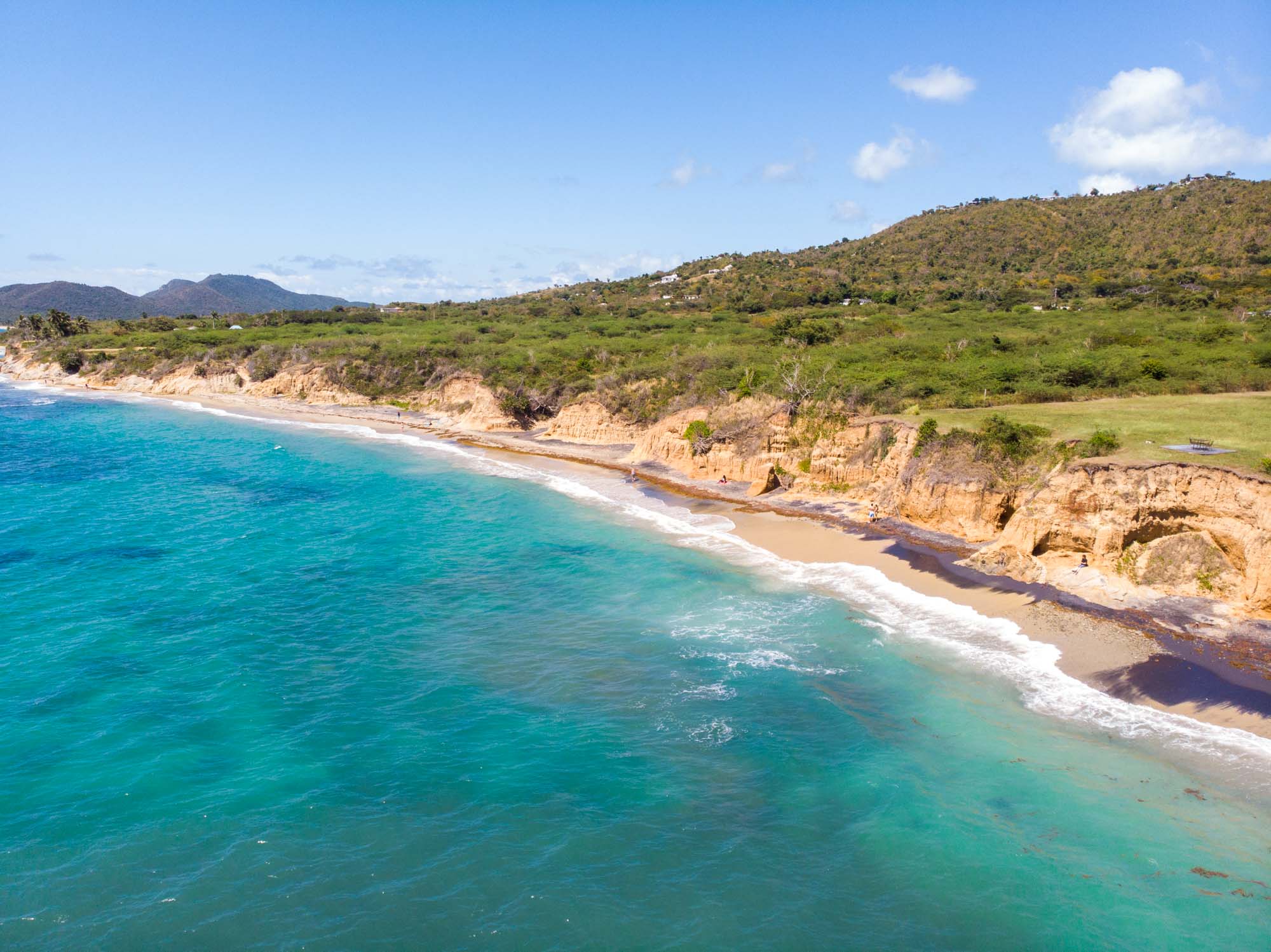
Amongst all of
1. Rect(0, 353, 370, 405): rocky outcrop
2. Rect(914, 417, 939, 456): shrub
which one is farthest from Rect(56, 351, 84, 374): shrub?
Rect(914, 417, 939, 456): shrub

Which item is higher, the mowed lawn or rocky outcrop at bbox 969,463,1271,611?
the mowed lawn

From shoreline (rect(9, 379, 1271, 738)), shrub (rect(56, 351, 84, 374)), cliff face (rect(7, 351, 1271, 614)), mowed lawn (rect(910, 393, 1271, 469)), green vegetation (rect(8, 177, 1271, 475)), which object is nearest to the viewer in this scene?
shoreline (rect(9, 379, 1271, 738))

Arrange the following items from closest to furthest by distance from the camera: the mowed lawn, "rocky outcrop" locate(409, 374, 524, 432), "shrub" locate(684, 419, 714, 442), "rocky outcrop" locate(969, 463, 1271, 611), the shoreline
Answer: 1. the shoreline
2. "rocky outcrop" locate(969, 463, 1271, 611)
3. the mowed lawn
4. "shrub" locate(684, 419, 714, 442)
5. "rocky outcrop" locate(409, 374, 524, 432)

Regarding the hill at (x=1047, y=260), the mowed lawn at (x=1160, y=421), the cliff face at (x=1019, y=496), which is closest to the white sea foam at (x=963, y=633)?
the cliff face at (x=1019, y=496)

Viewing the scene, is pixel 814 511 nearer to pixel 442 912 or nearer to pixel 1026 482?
pixel 1026 482

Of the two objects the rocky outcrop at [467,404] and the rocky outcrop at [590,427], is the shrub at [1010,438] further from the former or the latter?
the rocky outcrop at [467,404]

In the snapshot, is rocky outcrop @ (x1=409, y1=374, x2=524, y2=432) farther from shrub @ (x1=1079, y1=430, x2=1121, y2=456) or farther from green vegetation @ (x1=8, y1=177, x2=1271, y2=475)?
shrub @ (x1=1079, y1=430, x2=1121, y2=456)

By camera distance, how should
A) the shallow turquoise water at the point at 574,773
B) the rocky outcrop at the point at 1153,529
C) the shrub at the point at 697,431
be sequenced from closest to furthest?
1. the shallow turquoise water at the point at 574,773
2. the rocky outcrop at the point at 1153,529
3. the shrub at the point at 697,431
